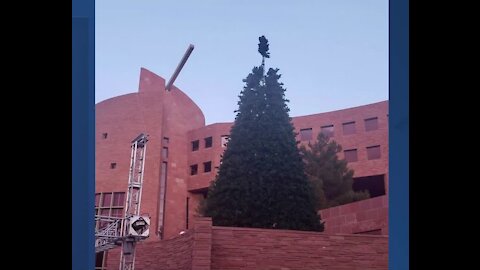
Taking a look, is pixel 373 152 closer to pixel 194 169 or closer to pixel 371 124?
pixel 371 124

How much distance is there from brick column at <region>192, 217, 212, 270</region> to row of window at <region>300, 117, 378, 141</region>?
14704 mm

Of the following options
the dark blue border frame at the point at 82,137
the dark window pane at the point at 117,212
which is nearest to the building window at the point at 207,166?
the dark window pane at the point at 117,212

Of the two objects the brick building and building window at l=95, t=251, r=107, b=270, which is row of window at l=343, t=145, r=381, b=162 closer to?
the brick building

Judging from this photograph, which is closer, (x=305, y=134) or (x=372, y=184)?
(x=372, y=184)

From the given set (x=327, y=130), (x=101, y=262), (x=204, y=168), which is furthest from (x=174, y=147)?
(x=327, y=130)

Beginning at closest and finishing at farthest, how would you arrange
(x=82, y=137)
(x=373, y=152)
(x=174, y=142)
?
(x=82, y=137) < (x=373, y=152) < (x=174, y=142)

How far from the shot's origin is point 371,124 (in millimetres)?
28469

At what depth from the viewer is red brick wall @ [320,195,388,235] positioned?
67.7 feet
